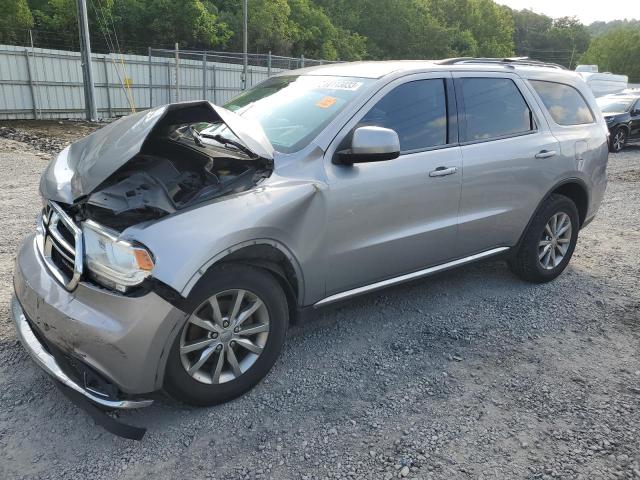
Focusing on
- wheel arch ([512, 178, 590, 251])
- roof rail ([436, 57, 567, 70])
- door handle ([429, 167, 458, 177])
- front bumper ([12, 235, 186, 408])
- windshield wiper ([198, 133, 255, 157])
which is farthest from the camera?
wheel arch ([512, 178, 590, 251])

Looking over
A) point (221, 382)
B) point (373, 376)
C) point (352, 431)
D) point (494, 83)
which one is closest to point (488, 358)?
point (373, 376)

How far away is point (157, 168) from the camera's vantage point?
9.24 feet

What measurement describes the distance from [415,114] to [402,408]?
1986mm

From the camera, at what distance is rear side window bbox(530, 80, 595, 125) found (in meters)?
4.57

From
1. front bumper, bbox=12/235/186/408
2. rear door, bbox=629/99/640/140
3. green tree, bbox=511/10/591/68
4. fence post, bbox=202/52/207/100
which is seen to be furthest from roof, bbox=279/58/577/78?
green tree, bbox=511/10/591/68

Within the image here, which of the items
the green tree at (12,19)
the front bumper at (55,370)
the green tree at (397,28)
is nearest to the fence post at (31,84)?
the green tree at (12,19)

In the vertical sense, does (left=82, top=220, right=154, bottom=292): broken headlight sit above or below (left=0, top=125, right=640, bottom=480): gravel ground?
above

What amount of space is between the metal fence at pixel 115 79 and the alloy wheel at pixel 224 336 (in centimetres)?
1278

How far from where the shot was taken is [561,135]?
4.55 metres

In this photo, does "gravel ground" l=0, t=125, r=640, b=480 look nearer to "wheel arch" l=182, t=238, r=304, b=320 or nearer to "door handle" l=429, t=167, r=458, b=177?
"wheel arch" l=182, t=238, r=304, b=320

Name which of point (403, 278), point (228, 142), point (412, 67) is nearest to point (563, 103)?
point (412, 67)

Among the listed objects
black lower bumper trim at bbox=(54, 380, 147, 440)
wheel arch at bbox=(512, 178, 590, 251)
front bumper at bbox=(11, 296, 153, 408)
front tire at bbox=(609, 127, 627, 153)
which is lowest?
front tire at bbox=(609, 127, 627, 153)

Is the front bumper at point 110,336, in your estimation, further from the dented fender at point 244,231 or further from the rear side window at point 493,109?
the rear side window at point 493,109

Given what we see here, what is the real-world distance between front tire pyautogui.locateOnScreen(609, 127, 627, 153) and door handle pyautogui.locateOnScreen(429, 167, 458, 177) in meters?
13.4
